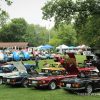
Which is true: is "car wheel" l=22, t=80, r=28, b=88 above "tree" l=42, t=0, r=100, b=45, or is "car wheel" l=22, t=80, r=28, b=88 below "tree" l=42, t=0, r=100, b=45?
below

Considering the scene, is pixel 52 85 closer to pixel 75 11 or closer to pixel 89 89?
pixel 89 89

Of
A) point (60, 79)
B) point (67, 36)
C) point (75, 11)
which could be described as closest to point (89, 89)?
point (60, 79)

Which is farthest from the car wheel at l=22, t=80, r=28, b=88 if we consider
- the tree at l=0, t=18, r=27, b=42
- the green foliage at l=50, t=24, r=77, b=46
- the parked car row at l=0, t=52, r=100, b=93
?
the green foliage at l=50, t=24, r=77, b=46

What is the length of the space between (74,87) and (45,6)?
24.7 metres

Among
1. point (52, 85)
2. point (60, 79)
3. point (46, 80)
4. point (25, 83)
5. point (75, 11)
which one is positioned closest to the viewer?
point (46, 80)

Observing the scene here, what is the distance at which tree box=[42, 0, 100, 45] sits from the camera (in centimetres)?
4003

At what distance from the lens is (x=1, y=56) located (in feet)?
162

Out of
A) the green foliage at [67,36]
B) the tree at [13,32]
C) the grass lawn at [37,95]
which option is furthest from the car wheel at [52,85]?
the green foliage at [67,36]

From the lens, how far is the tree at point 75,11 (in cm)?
4003

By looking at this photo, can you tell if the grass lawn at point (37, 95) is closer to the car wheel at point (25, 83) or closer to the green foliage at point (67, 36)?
the car wheel at point (25, 83)

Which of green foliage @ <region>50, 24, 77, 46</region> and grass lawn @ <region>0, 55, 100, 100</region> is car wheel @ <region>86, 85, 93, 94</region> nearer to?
grass lawn @ <region>0, 55, 100, 100</region>

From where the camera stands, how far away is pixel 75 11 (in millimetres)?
40844

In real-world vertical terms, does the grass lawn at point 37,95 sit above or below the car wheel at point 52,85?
below

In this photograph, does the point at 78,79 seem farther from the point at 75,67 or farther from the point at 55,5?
the point at 55,5
